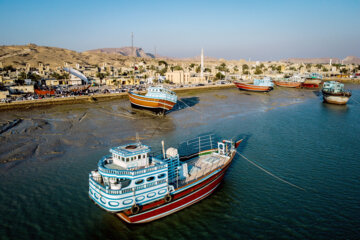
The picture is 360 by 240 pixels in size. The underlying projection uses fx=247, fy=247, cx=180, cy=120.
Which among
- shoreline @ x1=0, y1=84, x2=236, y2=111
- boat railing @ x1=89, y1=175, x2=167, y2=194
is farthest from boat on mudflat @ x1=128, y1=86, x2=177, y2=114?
boat railing @ x1=89, y1=175, x2=167, y2=194

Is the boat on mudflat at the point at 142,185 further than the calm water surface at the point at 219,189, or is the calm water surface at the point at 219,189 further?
the calm water surface at the point at 219,189

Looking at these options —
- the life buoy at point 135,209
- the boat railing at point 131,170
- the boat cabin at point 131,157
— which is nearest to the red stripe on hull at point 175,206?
the life buoy at point 135,209

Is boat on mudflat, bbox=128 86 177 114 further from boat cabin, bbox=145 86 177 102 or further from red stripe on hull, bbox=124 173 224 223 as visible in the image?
red stripe on hull, bbox=124 173 224 223

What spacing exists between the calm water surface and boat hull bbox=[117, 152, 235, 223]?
41 centimetres

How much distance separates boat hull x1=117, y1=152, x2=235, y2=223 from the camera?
42.2 ft

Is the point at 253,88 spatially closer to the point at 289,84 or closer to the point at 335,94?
the point at 289,84

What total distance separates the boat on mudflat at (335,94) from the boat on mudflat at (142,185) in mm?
45851

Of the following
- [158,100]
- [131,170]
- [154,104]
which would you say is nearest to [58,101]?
[154,104]

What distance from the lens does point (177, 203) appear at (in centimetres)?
1390

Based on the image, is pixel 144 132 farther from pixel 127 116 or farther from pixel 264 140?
pixel 264 140

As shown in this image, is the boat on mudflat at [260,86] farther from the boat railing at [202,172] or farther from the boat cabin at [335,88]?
the boat railing at [202,172]

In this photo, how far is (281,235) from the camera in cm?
1250

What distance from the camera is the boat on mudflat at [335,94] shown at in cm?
4927

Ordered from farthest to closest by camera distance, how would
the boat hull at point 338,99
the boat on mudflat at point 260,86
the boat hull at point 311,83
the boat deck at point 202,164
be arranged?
1. the boat hull at point 311,83
2. the boat on mudflat at point 260,86
3. the boat hull at point 338,99
4. the boat deck at point 202,164
